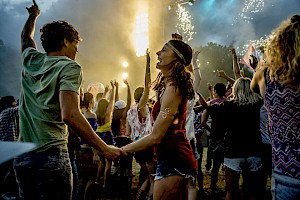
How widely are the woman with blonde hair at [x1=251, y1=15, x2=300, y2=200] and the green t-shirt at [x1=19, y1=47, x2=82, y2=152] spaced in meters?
1.84

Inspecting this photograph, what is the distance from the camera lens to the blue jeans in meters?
2.61

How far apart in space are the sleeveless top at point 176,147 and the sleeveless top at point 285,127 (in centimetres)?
86

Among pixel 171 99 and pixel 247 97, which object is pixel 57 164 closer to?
pixel 171 99

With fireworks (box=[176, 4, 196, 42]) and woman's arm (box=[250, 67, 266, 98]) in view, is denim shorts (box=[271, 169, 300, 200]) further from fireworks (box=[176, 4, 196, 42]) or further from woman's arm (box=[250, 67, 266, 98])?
fireworks (box=[176, 4, 196, 42])

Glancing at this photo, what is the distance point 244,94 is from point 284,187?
8.67 feet

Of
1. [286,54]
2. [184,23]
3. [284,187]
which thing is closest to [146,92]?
[286,54]

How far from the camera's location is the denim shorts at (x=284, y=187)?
2.27m

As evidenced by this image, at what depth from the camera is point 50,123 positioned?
2643mm

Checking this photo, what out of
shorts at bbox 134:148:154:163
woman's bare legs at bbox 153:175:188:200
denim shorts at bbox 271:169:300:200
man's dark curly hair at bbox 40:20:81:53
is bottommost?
shorts at bbox 134:148:154:163

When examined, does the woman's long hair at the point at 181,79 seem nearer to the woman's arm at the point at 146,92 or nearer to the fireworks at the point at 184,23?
the woman's arm at the point at 146,92

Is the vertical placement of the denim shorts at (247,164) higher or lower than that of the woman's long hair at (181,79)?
lower

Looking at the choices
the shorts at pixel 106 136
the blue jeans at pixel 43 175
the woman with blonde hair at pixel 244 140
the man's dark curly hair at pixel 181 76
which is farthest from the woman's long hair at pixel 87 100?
the blue jeans at pixel 43 175

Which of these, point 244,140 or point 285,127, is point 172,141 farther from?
point 244,140

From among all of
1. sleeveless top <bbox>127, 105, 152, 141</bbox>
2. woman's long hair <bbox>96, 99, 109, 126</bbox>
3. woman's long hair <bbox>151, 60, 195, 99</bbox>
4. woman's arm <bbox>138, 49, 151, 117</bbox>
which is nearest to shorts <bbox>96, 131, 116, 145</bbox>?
woman's long hair <bbox>96, 99, 109, 126</bbox>
